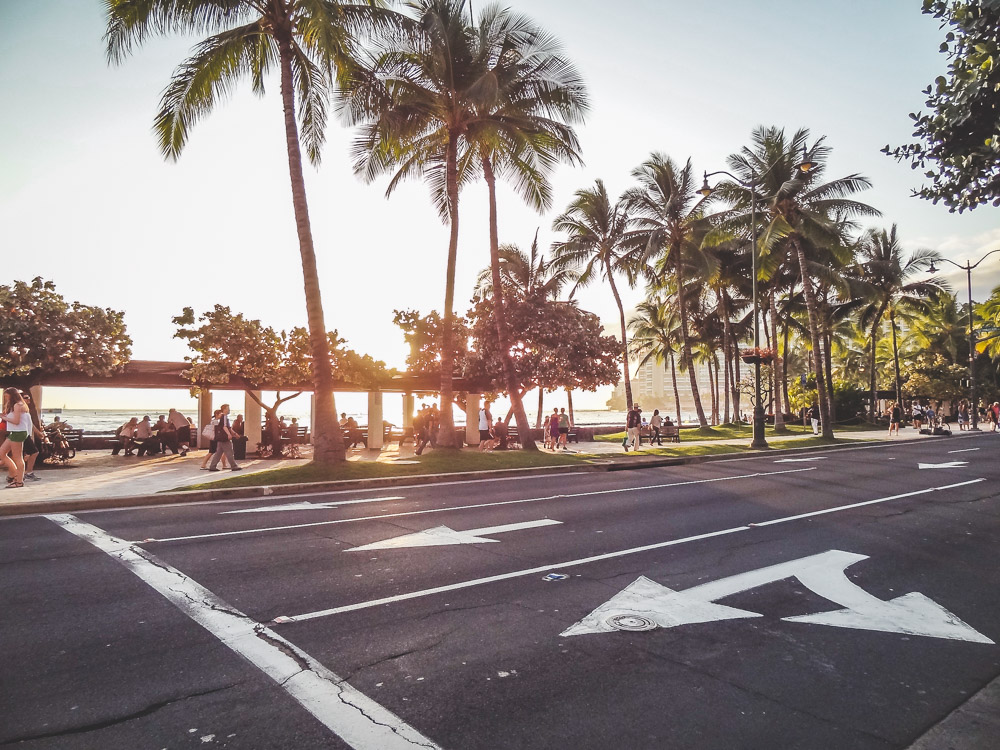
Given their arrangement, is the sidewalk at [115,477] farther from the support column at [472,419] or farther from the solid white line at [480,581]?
the support column at [472,419]

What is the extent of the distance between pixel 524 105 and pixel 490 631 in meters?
18.9

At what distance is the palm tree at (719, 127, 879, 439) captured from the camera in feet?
91.4

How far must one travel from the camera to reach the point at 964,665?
3.85m

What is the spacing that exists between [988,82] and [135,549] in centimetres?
983

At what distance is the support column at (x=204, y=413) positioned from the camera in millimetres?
23375

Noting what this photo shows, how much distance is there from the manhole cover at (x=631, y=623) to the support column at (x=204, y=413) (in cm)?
2243

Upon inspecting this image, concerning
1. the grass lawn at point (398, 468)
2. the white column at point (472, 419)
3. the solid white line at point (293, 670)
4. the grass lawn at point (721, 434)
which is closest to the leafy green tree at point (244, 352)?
the grass lawn at point (398, 468)

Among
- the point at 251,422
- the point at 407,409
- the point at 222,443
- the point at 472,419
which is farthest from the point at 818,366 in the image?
the point at 222,443

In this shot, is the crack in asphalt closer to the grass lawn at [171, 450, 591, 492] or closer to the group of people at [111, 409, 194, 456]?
the grass lawn at [171, 450, 591, 492]

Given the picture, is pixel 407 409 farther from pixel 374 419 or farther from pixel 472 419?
pixel 374 419

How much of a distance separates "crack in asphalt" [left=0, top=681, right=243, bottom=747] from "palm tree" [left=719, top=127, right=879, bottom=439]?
28.6 meters

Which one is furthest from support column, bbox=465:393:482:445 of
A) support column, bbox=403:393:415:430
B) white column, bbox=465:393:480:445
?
support column, bbox=403:393:415:430

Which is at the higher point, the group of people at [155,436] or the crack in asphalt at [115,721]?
the group of people at [155,436]

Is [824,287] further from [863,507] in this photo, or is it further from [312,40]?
[312,40]
